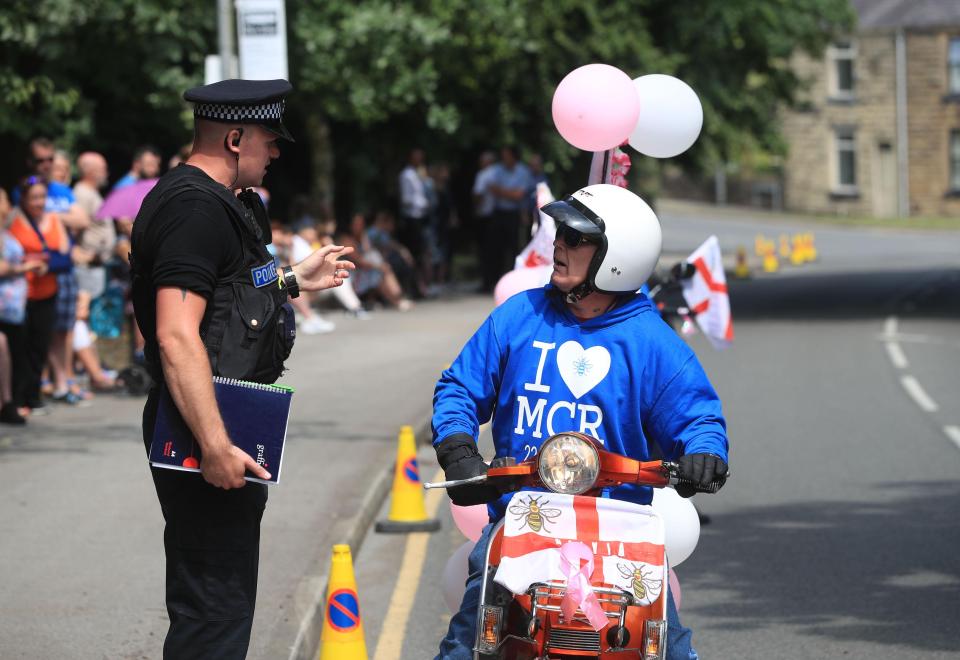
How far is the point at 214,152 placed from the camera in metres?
4.41

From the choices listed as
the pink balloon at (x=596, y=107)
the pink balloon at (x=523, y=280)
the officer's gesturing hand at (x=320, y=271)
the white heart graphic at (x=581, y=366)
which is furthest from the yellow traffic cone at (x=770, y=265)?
the white heart graphic at (x=581, y=366)

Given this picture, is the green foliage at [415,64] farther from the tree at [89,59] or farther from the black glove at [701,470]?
the black glove at [701,470]

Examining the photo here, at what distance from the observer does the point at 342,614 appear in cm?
582

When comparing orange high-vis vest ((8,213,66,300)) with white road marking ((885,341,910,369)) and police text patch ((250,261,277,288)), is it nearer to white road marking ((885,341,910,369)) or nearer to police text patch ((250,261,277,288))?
police text patch ((250,261,277,288))

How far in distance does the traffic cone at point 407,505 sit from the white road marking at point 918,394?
620 centimetres

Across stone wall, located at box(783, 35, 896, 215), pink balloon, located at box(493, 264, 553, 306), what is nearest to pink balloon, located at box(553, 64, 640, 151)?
pink balloon, located at box(493, 264, 553, 306)

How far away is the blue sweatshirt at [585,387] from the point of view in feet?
14.6

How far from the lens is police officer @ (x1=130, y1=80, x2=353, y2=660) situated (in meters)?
4.20

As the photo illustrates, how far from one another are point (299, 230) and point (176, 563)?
15850mm

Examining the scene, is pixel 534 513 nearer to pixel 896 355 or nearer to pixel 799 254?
pixel 896 355

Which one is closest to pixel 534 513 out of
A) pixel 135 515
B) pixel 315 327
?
pixel 135 515

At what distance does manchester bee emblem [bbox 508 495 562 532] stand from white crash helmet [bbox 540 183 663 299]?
0.77 meters

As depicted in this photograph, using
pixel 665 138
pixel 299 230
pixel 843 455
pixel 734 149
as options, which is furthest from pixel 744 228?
pixel 665 138

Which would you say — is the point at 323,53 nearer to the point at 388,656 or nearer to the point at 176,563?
the point at 388,656
